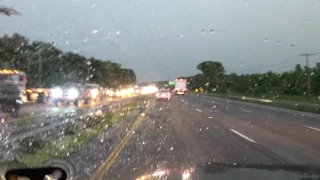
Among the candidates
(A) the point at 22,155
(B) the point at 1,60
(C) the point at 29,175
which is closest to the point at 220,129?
(A) the point at 22,155

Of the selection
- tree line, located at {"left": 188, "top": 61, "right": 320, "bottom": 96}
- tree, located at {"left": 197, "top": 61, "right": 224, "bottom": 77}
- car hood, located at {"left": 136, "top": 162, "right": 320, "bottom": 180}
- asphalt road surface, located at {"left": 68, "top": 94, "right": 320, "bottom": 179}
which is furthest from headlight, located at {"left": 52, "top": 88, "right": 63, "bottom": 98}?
car hood, located at {"left": 136, "top": 162, "right": 320, "bottom": 180}

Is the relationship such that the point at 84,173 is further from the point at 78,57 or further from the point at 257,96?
the point at 257,96

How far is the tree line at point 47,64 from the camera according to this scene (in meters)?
40.3

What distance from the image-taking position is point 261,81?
62625 millimetres

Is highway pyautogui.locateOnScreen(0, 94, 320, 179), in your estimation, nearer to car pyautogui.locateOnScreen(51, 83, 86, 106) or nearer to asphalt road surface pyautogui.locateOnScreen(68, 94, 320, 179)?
asphalt road surface pyautogui.locateOnScreen(68, 94, 320, 179)

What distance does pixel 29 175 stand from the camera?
17.3 ft

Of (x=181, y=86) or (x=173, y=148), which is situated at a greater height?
(x=181, y=86)

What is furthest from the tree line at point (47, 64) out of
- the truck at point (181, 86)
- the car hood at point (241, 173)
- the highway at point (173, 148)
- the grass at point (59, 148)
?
the car hood at point (241, 173)

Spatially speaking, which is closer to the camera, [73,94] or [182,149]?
[182,149]

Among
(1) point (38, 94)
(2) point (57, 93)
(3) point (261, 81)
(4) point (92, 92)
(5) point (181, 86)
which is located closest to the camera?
(1) point (38, 94)

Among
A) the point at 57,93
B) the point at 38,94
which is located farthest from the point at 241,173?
the point at 57,93

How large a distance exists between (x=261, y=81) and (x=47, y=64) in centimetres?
2748

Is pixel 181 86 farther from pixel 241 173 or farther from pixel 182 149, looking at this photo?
pixel 241 173

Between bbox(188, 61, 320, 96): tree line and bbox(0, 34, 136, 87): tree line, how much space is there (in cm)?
1098
